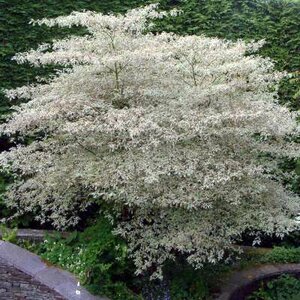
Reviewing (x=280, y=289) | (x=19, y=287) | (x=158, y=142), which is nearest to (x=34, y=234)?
(x=19, y=287)

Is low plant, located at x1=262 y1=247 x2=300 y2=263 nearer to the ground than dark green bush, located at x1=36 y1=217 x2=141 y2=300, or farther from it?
nearer to the ground

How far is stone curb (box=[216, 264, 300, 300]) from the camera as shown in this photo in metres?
4.46

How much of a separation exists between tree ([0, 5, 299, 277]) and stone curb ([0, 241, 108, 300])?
1.46 feet

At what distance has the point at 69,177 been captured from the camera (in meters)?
4.39

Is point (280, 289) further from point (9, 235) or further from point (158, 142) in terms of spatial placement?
point (9, 235)

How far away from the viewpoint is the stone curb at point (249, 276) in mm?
4461

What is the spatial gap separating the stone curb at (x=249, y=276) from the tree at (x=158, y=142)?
1.49 feet

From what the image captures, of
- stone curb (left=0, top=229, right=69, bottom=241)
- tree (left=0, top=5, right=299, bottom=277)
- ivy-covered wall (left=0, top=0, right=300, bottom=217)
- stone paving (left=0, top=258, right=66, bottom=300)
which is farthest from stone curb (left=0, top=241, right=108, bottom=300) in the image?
ivy-covered wall (left=0, top=0, right=300, bottom=217)

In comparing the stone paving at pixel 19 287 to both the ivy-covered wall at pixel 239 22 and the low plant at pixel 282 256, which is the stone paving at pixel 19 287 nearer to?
the low plant at pixel 282 256

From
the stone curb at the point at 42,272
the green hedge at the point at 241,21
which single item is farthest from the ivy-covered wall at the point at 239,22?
the stone curb at the point at 42,272

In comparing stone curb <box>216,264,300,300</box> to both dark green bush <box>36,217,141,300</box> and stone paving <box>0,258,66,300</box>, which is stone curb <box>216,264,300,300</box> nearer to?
dark green bush <box>36,217,141,300</box>

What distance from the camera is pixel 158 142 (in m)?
3.84

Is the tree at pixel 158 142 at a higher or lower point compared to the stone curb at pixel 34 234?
higher

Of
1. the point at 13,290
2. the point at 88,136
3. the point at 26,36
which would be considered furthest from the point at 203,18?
the point at 13,290
